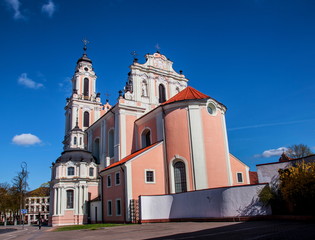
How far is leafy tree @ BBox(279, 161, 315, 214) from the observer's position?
584 inches

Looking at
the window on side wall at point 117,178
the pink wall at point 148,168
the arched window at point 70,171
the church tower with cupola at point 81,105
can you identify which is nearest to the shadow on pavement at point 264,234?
the pink wall at point 148,168

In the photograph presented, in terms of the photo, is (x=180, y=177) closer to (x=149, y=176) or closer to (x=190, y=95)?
(x=149, y=176)

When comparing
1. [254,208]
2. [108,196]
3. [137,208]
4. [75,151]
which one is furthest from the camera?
[75,151]

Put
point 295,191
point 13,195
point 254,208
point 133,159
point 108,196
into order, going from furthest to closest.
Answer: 1. point 13,195
2. point 108,196
3. point 133,159
4. point 254,208
5. point 295,191

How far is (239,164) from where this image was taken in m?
29.5

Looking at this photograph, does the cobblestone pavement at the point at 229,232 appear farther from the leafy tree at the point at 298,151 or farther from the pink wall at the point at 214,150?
the leafy tree at the point at 298,151

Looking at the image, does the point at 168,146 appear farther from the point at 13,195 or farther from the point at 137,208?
the point at 13,195

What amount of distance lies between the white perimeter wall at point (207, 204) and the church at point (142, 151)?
1.65m

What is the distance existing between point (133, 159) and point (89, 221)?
12.6 metres

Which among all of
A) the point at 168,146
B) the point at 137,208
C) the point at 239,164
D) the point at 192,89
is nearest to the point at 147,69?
the point at 192,89

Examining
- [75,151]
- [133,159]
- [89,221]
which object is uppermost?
[75,151]

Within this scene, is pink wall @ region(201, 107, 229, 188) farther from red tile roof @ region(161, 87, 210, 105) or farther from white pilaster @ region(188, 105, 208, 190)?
red tile roof @ region(161, 87, 210, 105)

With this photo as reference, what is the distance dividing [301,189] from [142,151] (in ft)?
46.7

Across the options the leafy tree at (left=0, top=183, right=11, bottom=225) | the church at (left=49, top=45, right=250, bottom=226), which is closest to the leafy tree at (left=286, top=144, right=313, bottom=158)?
the church at (left=49, top=45, right=250, bottom=226)
